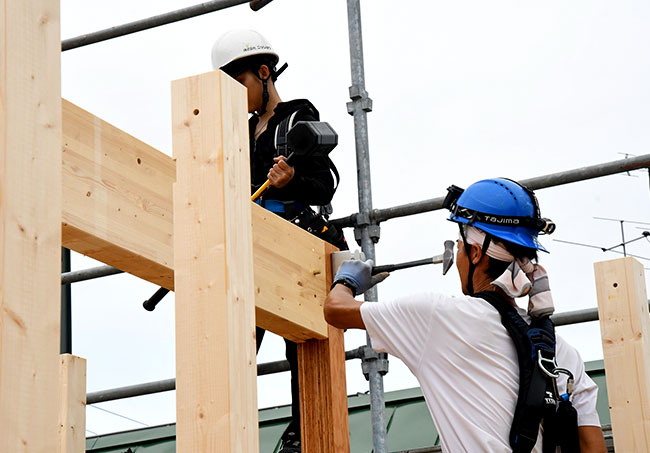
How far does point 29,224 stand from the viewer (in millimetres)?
2395

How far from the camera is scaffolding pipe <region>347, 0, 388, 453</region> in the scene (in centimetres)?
557

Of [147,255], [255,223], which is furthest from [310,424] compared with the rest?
[147,255]

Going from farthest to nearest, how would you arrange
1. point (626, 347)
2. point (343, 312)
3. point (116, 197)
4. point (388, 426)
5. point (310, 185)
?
1. point (388, 426)
2. point (310, 185)
3. point (626, 347)
4. point (116, 197)
5. point (343, 312)

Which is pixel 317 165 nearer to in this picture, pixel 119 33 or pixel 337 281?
pixel 337 281

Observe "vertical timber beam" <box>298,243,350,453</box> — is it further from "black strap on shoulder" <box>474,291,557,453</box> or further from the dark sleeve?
"black strap on shoulder" <box>474,291,557,453</box>

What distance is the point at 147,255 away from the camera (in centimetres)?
382

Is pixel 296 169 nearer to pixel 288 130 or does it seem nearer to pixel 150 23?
pixel 288 130

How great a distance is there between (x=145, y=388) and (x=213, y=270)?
365 centimetres

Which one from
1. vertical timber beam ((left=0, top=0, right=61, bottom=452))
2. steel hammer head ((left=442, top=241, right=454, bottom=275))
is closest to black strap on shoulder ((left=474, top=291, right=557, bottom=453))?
steel hammer head ((left=442, top=241, right=454, bottom=275))

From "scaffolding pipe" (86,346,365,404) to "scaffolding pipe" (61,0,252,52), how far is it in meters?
2.19

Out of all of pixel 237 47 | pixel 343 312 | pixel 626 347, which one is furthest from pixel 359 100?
pixel 343 312

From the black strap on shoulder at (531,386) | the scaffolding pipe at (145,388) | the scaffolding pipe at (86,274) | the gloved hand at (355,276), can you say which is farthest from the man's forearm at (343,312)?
the scaffolding pipe at (86,274)

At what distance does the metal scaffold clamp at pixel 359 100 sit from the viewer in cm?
615

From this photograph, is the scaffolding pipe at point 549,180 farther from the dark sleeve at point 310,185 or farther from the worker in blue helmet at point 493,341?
the worker in blue helmet at point 493,341
